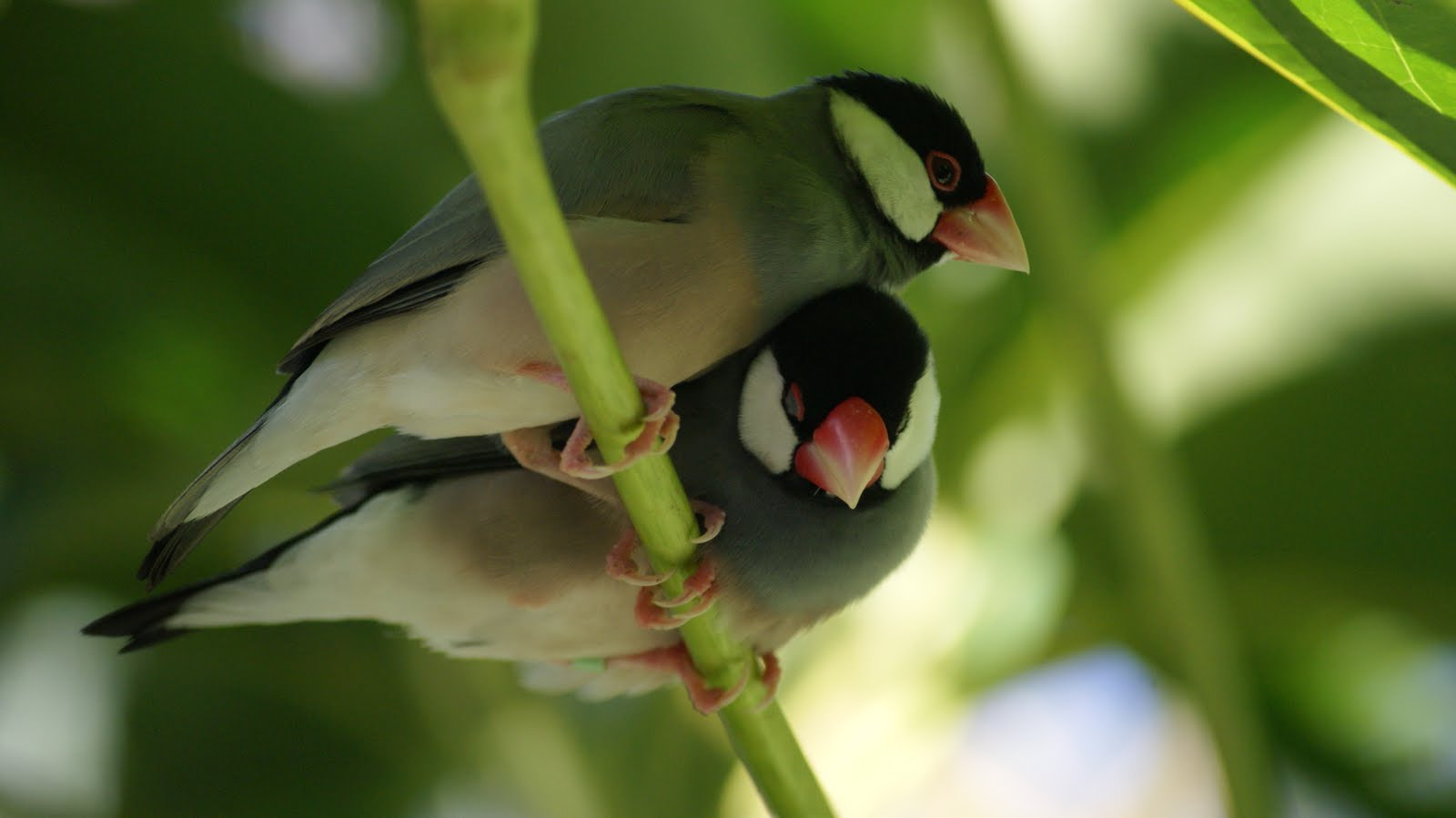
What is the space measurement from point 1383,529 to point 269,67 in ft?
→ 6.54

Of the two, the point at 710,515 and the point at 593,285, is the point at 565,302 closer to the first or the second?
the point at 593,285

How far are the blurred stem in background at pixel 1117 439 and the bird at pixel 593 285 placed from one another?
8.2 inches

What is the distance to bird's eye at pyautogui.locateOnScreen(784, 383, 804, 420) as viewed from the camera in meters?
1.52

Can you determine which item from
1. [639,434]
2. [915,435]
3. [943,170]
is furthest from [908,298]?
[639,434]

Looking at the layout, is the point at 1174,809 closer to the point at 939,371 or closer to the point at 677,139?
the point at 939,371

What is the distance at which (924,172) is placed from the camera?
1748 mm

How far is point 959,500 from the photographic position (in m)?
2.40

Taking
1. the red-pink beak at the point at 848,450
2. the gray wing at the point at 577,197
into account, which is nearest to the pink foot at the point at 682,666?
the red-pink beak at the point at 848,450

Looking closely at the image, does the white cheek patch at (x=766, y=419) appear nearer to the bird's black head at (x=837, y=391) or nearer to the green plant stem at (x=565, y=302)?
the bird's black head at (x=837, y=391)

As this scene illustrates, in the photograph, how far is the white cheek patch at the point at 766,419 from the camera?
1547mm

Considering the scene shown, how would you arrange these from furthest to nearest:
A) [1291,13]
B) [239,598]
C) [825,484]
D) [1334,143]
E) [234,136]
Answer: [1334,143] < [234,136] < [239,598] < [825,484] < [1291,13]

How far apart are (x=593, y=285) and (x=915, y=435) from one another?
1.39 ft

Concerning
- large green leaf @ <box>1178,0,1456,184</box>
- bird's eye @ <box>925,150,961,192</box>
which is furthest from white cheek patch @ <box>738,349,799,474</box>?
large green leaf @ <box>1178,0,1456,184</box>

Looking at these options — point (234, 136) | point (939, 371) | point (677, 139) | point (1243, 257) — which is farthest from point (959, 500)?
point (234, 136)
